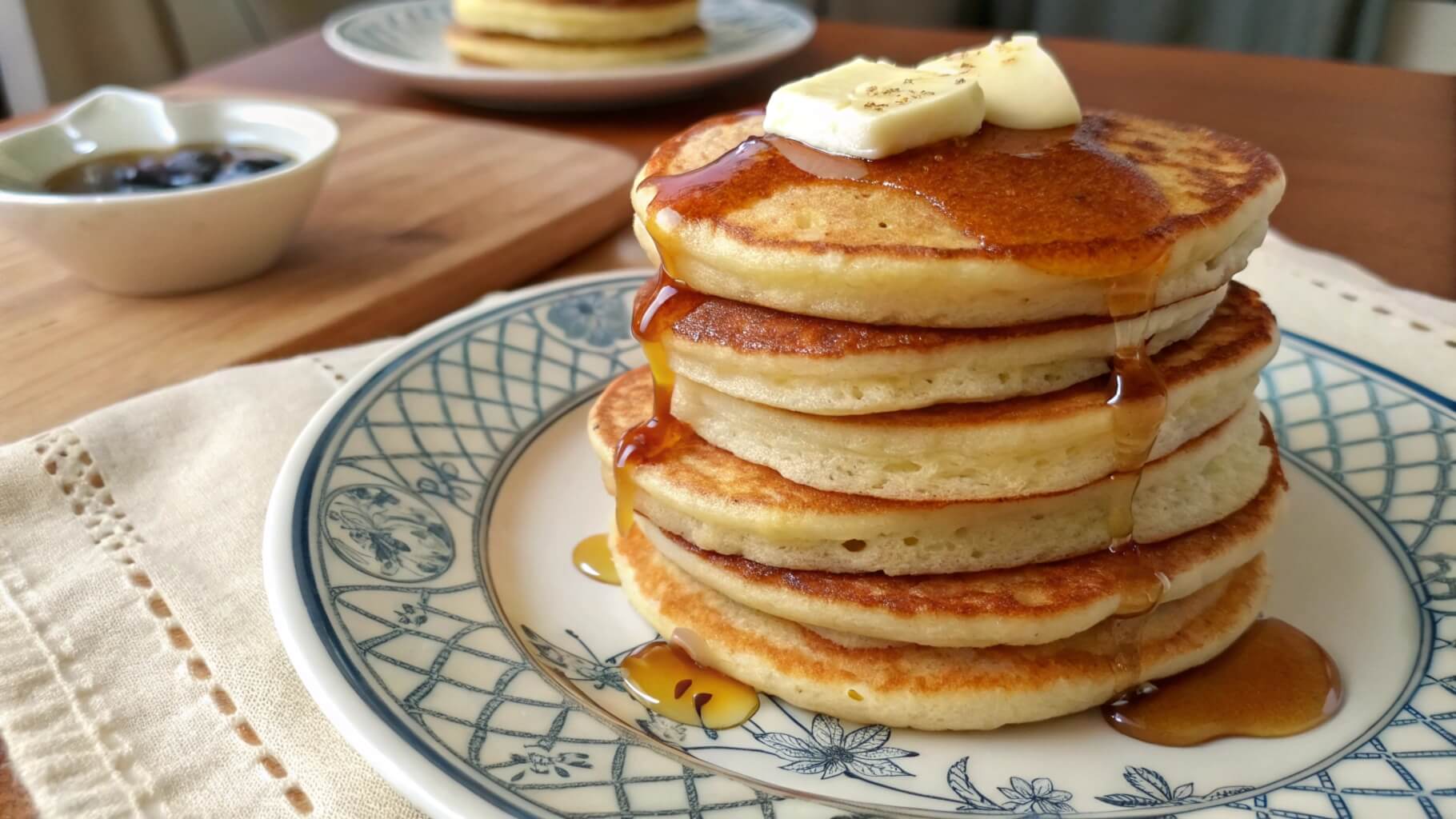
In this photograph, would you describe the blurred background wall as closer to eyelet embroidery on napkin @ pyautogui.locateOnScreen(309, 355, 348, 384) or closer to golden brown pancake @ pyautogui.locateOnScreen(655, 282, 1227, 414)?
eyelet embroidery on napkin @ pyautogui.locateOnScreen(309, 355, 348, 384)

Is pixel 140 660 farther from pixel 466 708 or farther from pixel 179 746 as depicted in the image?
pixel 466 708

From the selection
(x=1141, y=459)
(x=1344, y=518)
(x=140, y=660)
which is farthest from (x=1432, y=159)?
(x=140, y=660)

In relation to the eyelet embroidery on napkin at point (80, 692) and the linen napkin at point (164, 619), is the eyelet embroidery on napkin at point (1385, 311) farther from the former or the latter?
the eyelet embroidery on napkin at point (80, 692)

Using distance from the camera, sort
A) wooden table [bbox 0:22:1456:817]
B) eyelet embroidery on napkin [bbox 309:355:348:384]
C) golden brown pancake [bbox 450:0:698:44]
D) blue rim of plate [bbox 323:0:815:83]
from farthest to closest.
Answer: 1. golden brown pancake [bbox 450:0:698:44]
2. blue rim of plate [bbox 323:0:815:83]
3. wooden table [bbox 0:22:1456:817]
4. eyelet embroidery on napkin [bbox 309:355:348:384]

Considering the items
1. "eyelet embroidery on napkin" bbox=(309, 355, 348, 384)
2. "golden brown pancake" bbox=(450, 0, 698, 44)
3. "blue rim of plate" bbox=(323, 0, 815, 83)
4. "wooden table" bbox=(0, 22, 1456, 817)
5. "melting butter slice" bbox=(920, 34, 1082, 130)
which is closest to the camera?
"melting butter slice" bbox=(920, 34, 1082, 130)

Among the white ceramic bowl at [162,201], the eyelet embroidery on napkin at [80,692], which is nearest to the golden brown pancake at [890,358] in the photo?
the eyelet embroidery on napkin at [80,692]

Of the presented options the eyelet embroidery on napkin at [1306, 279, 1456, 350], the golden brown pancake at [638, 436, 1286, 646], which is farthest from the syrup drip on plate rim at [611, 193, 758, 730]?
the eyelet embroidery on napkin at [1306, 279, 1456, 350]

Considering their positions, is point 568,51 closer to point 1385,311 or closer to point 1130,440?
point 1385,311
